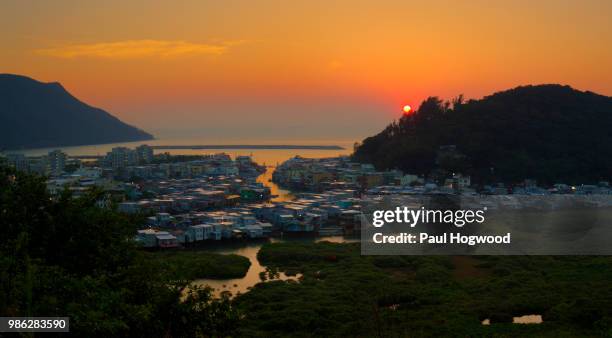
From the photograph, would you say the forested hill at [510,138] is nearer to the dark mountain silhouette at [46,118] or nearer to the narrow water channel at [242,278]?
the narrow water channel at [242,278]

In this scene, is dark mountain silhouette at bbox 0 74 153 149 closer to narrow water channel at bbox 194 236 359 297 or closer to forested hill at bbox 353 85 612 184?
forested hill at bbox 353 85 612 184

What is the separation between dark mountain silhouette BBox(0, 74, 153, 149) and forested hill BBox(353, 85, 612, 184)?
82.7ft

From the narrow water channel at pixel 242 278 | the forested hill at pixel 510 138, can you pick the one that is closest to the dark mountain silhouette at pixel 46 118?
the forested hill at pixel 510 138

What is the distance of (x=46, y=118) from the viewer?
42156 mm

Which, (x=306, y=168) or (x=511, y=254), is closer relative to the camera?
(x=511, y=254)

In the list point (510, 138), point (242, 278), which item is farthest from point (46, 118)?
point (242, 278)

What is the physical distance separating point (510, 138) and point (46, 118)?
3522cm

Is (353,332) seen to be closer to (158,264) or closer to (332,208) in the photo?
(158,264)

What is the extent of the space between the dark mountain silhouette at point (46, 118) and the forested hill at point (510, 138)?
2521 cm

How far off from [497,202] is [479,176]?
172 inches

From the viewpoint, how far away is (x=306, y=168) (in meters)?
22.2

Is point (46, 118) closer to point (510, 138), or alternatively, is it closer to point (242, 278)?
point (510, 138)

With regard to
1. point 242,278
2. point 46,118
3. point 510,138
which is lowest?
point 242,278

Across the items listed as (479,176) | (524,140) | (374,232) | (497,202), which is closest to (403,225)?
(374,232)
